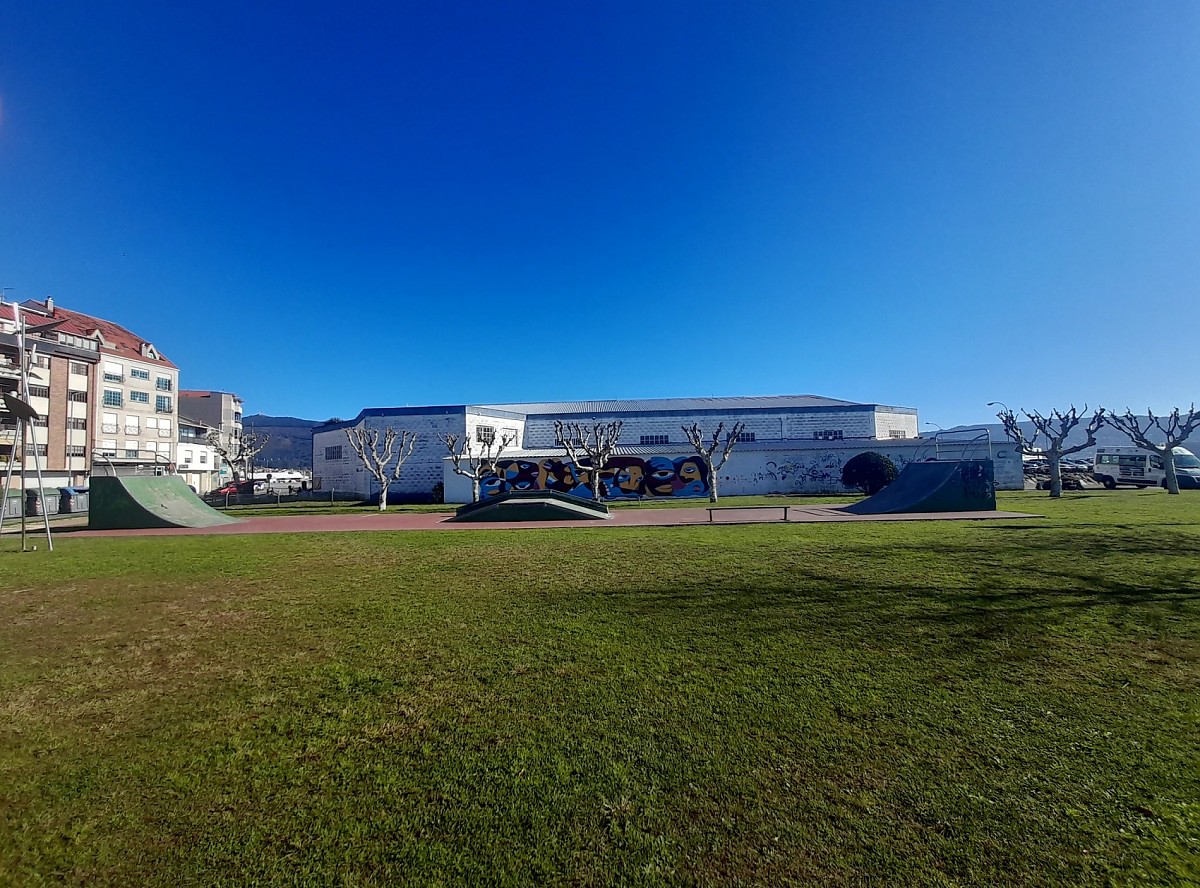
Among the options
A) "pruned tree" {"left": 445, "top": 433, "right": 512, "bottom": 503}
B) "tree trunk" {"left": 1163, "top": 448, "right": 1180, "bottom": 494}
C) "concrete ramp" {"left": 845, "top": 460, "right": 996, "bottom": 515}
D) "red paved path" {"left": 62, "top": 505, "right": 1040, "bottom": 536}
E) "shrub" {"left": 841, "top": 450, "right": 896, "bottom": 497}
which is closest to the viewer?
"red paved path" {"left": 62, "top": 505, "right": 1040, "bottom": 536}

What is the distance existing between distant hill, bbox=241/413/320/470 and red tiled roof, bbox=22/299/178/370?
65.3 meters

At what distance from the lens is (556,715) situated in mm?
3889

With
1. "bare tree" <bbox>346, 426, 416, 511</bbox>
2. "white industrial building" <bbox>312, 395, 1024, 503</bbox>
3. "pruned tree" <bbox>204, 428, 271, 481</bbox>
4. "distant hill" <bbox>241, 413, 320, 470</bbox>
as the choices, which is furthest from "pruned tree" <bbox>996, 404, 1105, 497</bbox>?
"distant hill" <bbox>241, 413, 320, 470</bbox>

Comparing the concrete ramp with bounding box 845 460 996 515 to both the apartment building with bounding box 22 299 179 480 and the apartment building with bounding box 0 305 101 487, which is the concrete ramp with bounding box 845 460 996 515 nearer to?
the apartment building with bounding box 22 299 179 480

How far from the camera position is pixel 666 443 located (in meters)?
42.7

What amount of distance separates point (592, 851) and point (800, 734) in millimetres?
1660

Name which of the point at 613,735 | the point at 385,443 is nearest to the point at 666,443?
the point at 385,443

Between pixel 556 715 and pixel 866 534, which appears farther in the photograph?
pixel 866 534

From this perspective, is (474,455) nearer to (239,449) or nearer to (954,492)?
(239,449)

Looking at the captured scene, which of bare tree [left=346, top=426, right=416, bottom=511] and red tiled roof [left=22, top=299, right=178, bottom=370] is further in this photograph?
red tiled roof [left=22, top=299, right=178, bottom=370]

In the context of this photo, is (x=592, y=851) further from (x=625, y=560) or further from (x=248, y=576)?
(x=248, y=576)

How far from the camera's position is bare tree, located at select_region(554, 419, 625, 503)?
1195 inches

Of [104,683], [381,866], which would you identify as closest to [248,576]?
[104,683]

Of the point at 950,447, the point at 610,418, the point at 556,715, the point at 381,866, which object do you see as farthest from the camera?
the point at 610,418
